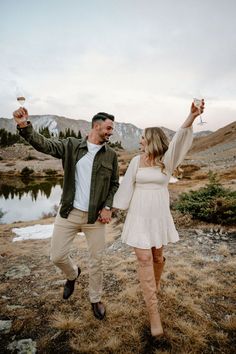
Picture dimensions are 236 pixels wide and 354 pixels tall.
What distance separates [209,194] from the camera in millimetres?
8227

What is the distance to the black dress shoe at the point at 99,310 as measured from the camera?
150 inches

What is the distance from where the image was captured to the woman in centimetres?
329

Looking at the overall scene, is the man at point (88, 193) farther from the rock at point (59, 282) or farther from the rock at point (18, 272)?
the rock at point (18, 272)

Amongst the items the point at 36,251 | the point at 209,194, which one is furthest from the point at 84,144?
the point at 209,194

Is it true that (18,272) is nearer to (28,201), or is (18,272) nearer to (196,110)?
(196,110)

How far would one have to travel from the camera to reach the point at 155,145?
3.32 meters

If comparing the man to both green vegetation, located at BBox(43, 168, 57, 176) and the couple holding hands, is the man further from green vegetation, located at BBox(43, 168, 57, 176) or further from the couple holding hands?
green vegetation, located at BBox(43, 168, 57, 176)

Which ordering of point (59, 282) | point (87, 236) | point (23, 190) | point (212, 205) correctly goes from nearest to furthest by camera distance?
point (87, 236), point (59, 282), point (212, 205), point (23, 190)

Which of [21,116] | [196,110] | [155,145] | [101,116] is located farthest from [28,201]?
[196,110]

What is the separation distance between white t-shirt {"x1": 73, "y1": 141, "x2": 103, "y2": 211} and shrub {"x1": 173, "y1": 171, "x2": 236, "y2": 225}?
16.0 ft

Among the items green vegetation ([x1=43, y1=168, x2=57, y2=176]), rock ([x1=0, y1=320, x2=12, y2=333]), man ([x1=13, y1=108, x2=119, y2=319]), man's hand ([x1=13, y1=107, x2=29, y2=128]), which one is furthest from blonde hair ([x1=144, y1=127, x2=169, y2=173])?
green vegetation ([x1=43, y1=168, x2=57, y2=176])

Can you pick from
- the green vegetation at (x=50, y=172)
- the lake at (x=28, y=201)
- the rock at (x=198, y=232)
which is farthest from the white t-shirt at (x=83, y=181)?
the green vegetation at (x=50, y=172)

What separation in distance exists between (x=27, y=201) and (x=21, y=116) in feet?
73.7

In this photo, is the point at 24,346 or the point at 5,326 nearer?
the point at 24,346
